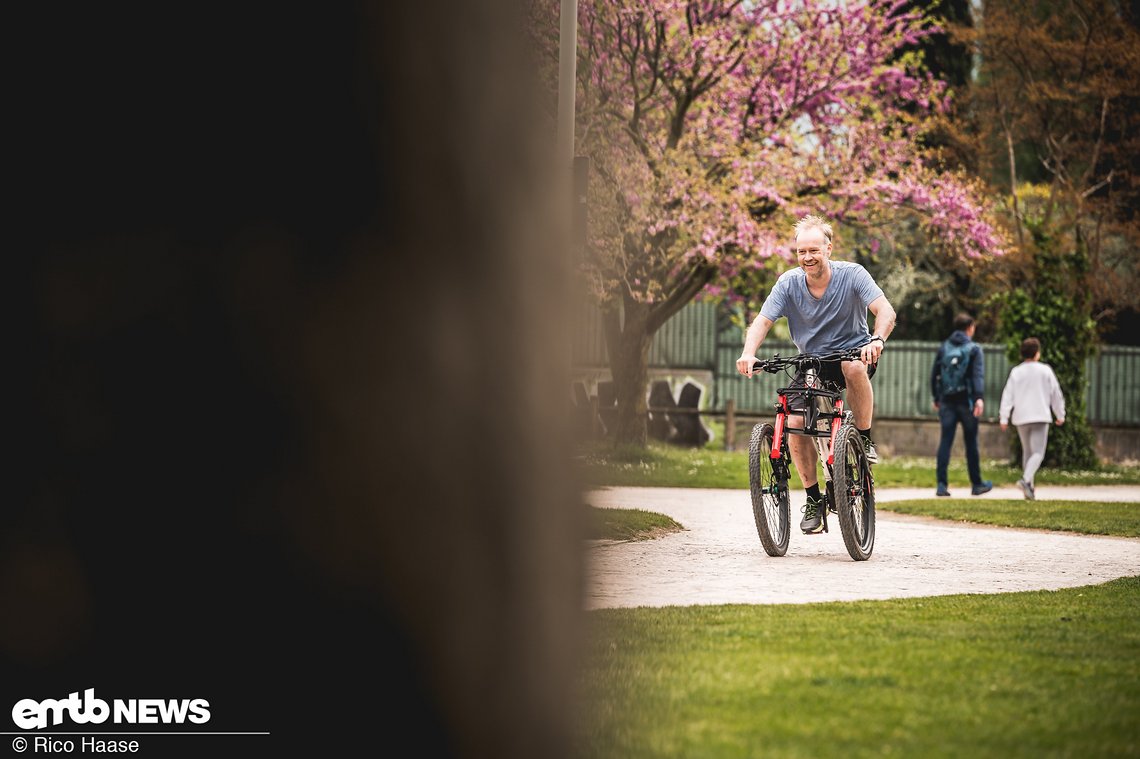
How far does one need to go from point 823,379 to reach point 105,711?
22.5ft

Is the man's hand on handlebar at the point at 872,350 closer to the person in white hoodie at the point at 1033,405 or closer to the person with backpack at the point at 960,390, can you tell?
the person in white hoodie at the point at 1033,405

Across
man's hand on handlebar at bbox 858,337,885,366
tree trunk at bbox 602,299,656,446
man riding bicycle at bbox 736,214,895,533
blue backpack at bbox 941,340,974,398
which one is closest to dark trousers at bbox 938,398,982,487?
blue backpack at bbox 941,340,974,398

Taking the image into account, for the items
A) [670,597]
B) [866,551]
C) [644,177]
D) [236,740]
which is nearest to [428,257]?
[236,740]

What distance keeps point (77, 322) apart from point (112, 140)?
0.20 metres

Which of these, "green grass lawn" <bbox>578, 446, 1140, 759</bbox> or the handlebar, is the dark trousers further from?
"green grass lawn" <bbox>578, 446, 1140, 759</bbox>

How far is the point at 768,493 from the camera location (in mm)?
8133

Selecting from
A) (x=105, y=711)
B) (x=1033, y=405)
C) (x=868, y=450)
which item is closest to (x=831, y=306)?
(x=868, y=450)

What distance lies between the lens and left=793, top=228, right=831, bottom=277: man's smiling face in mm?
7996

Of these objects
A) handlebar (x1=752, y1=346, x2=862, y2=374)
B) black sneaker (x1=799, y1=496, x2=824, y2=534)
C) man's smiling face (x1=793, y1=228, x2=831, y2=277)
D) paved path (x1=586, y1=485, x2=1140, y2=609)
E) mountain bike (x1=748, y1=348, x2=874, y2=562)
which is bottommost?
paved path (x1=586, y1=485, x2=1140, y2=609)

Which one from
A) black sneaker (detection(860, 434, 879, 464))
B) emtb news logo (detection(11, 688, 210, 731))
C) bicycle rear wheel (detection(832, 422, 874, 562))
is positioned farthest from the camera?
black sneaker (detection(860, 434, 879, 464))

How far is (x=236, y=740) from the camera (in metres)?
1.85

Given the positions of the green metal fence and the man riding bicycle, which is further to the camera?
the green metal fence

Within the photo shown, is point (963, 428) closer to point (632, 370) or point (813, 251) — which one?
point (632, 370)

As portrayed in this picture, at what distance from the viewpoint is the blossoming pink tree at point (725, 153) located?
19.3m
